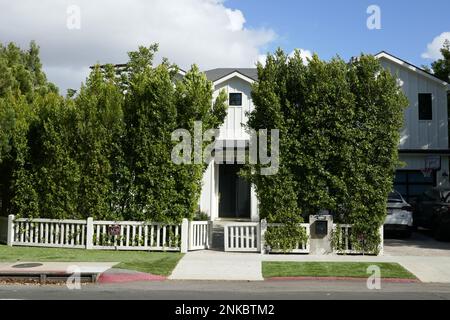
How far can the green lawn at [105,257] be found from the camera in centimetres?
1178

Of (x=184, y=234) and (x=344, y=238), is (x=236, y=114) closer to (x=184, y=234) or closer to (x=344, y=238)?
(x=184, y=234)

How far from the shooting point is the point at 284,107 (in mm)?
14523

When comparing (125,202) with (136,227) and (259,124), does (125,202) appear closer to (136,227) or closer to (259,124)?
(136,227)

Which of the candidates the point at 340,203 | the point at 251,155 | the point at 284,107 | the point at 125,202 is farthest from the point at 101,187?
the point at 340,203

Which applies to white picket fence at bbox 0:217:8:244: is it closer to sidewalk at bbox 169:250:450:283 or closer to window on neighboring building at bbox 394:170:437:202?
sidewalk at bbox 169:250:450:283

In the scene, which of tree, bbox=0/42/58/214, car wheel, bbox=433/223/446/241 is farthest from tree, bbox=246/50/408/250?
tree, bbox=0/42/58/214

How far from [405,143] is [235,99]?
318 inches

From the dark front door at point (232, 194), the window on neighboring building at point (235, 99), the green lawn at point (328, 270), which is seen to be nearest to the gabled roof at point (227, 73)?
the window on neighboring building at point (235, 99)

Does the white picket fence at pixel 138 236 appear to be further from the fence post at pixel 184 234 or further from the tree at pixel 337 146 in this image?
the tree at pixel 337 146

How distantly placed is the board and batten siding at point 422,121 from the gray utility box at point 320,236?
1153 centimetres

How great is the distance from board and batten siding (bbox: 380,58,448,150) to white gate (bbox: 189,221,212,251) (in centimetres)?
1280

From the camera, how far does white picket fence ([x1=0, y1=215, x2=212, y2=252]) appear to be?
568 inches

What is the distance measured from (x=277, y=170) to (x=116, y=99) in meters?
4.90

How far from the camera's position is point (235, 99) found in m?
25.1
